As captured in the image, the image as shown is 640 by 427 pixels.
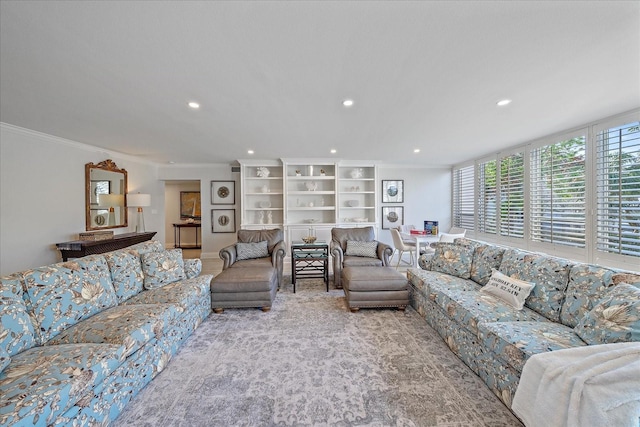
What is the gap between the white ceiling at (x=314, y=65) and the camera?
143cm

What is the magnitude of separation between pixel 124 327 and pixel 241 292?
1.33 meters

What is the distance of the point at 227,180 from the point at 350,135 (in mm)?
3831

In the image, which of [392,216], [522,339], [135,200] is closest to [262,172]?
[135,200]

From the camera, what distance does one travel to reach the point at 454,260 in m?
3.02

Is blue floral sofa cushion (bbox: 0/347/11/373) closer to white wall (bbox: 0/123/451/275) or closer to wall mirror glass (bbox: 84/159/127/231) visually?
white wall (bbox: 0/123/451/275)

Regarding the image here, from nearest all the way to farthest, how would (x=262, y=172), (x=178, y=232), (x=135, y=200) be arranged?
(x=135, y=200), (x=262, y=172), (x=178, y=232)

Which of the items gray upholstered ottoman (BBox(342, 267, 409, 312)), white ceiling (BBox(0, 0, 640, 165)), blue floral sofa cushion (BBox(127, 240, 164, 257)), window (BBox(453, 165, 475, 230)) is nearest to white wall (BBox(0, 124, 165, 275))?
white ceiling (BBox(0, 0, 640, 165))

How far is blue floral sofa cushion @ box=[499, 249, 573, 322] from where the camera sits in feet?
6.24

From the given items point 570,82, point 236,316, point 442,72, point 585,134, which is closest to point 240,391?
point 236,316

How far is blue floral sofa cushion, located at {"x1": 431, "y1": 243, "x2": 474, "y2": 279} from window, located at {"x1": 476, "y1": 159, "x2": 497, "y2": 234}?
105 inches

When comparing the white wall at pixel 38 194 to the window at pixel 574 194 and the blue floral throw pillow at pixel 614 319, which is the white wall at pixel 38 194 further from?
the window at pixel 574 194

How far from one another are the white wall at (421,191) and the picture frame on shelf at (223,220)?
402 centimetres

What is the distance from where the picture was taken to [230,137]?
3869mm

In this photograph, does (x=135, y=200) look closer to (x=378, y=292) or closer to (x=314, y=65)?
(x=314, y=65)
